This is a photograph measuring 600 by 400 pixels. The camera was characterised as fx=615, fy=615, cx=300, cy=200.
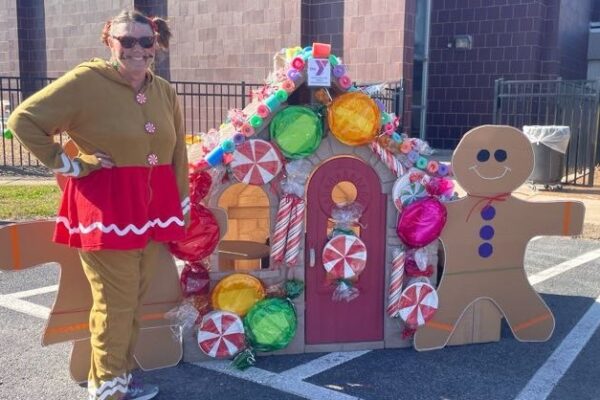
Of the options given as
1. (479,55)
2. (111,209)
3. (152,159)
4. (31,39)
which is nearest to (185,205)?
(152,159)

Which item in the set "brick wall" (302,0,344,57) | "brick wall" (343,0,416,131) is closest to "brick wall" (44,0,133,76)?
"brick wall" (302,0,344,57)

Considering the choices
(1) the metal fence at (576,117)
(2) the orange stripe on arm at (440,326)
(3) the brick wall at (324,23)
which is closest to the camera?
(2) the orange stripe on arm at (440,326)

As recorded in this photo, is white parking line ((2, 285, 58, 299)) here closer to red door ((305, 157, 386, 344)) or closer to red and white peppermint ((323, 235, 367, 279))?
red door ((305, 157, 386, 344))

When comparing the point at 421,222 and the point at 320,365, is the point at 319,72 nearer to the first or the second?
the point at 421,222

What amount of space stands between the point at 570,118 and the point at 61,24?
49.3 ft

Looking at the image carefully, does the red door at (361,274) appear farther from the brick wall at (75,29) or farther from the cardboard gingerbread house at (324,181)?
the brick wall at (75,29)

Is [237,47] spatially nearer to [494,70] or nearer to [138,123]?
[494,70]

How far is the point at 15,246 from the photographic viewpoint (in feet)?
11.0

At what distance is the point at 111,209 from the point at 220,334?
3.74ft

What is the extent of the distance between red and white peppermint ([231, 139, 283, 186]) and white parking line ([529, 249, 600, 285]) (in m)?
3.14

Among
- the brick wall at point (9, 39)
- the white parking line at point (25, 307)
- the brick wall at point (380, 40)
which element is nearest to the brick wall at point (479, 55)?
the brick wall at point (380, 40)

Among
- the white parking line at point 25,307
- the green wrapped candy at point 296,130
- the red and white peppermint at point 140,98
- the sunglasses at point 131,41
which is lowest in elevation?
the white parking line at point 25,307

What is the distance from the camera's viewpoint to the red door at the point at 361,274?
375 centimetres

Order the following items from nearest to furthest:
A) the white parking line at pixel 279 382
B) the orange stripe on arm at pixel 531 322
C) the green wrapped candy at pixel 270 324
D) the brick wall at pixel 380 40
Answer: the white parking line at pixel 279 382 → the green wrapped candy at pixel 270 324 → the orange stripe on arm at pixel 531 322 → the brick wall at pixel 380 40
